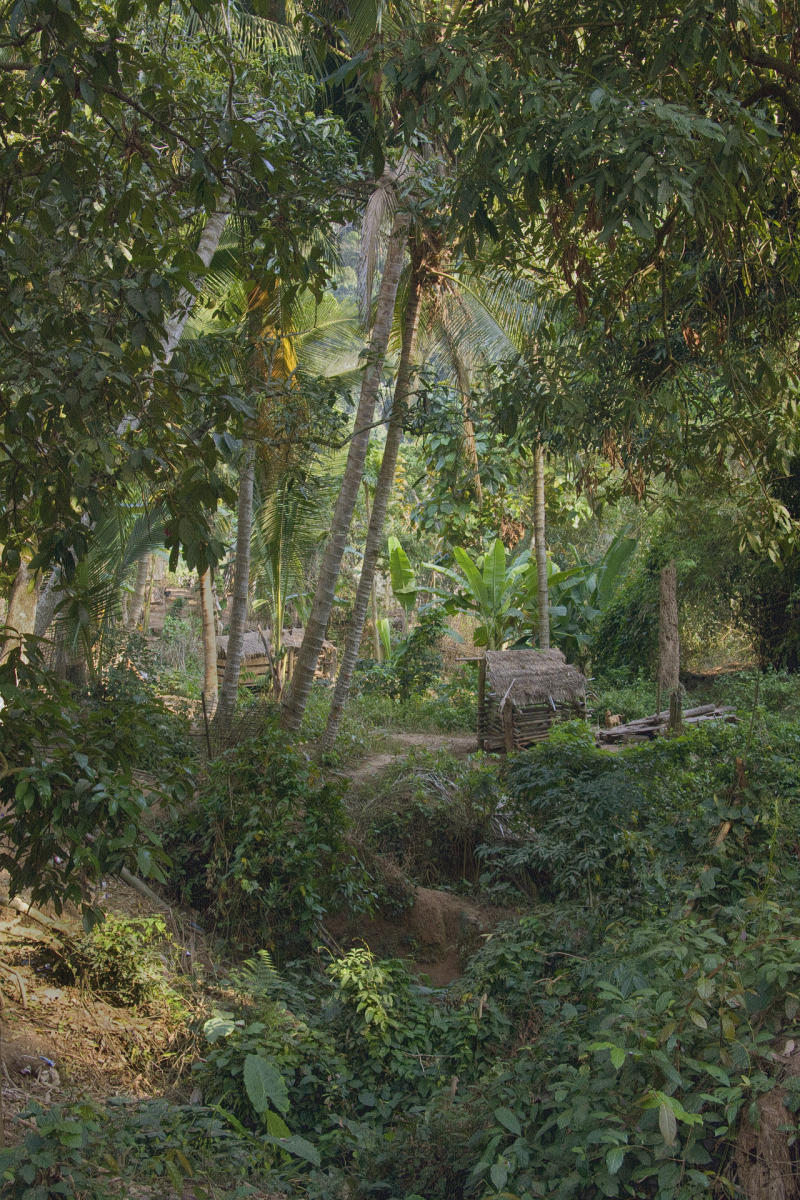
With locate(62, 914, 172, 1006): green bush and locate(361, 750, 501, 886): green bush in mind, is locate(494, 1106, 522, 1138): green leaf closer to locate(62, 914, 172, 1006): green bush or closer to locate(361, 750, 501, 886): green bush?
locate(62, 914, 172, 1006): green bush

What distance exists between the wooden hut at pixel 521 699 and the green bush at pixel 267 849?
4.11 metres

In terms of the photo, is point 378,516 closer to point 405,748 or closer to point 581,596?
point 405,748

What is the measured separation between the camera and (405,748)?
1075cm

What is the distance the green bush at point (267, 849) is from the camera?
5984mm

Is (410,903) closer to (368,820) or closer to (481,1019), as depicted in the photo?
(368,820)

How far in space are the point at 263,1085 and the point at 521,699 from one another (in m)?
6.79

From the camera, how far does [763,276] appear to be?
5.16m

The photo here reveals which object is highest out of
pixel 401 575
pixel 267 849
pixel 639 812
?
pixel 401 575

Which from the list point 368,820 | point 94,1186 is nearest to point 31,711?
point 94,1186

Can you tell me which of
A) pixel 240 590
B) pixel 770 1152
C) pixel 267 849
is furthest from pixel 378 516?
pixel 770 1152

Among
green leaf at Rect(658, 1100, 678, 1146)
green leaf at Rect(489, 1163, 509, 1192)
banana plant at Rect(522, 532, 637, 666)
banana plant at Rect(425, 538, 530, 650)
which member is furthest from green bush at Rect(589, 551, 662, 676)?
green leaf at Rect(658, 1100, 678, 1146)

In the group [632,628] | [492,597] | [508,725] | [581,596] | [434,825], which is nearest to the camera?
[434,825]

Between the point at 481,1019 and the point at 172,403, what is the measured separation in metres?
3.72

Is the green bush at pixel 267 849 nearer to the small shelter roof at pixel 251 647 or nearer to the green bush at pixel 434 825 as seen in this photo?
the green bush at pixel 434 825
